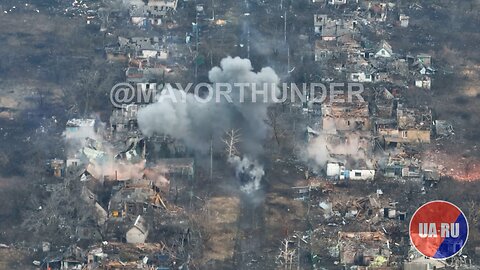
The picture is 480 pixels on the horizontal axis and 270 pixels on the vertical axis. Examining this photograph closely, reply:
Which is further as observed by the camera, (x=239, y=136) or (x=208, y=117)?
(x=208, y=117)

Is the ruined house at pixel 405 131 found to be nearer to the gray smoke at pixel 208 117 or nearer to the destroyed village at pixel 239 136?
the destroyed village at pixel 239 136

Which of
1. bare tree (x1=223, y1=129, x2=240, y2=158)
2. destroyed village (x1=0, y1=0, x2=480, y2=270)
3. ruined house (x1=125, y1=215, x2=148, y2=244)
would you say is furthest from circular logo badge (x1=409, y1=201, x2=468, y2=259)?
ruined house (x1=125, y1=215, x2=148, y2=244)

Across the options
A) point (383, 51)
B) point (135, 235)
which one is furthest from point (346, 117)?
point (135, 235)

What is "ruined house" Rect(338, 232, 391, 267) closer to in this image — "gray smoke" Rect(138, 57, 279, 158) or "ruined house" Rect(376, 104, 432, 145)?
"gray smoke" Rect(138, 57, 279, 158)

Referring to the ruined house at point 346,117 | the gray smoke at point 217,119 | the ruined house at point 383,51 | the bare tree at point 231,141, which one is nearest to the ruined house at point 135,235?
the gray smoke at point 217,119

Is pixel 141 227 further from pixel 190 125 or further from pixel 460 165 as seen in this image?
pixel 460 165

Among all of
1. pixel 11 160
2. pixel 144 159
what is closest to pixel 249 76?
pixel 144 159

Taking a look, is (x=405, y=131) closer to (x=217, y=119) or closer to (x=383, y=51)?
(x=217, y=119)
